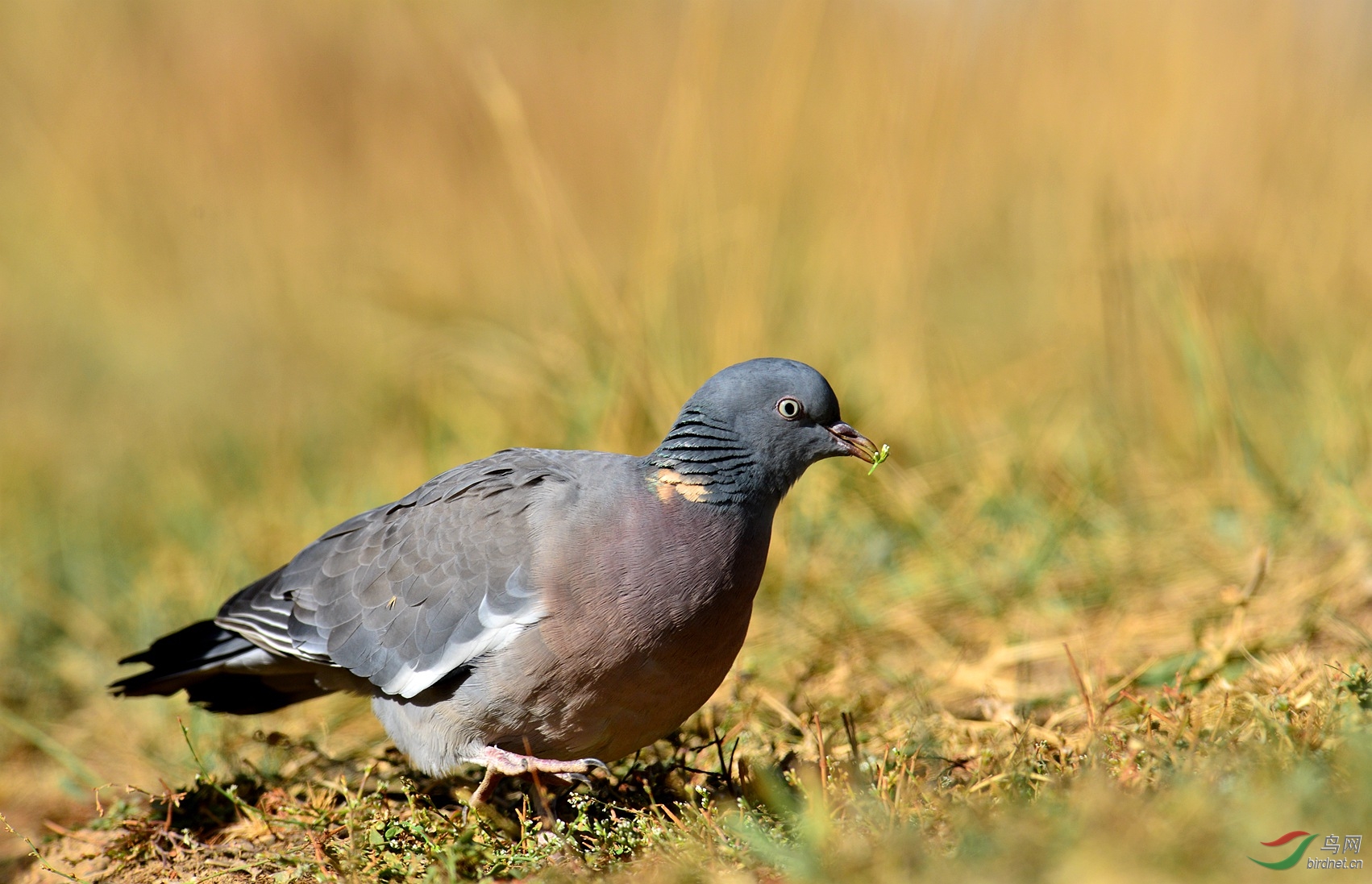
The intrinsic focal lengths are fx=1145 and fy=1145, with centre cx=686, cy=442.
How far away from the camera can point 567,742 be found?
269cm

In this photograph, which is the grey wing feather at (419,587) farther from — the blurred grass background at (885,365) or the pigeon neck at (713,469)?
the blurred grass background at (885,365)

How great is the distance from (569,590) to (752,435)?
575 millimetres

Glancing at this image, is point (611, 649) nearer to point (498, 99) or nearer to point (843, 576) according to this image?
point (843, 576)

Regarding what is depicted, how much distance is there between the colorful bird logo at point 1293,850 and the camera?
5.67ft

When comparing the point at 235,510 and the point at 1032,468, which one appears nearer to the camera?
the point at 1032,468

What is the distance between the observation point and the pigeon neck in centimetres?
274

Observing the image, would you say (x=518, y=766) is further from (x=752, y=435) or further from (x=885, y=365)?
(x=885, y=365)

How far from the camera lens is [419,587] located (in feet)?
9.66

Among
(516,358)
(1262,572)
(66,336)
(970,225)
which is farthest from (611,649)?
(66,336)

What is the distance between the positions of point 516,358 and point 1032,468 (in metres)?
2.42

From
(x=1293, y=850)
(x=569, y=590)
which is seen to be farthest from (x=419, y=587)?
(x=1293, y=850)

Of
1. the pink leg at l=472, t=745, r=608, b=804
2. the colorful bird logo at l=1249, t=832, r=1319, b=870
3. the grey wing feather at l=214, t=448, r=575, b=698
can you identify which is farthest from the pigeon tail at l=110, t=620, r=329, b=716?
the colorful bird logo at l=1249, t=832, r=1319, b=870

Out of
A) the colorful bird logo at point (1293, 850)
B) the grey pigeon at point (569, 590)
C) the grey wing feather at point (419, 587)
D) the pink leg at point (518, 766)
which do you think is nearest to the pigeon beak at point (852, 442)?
the grey pigeon at point (569, 590)

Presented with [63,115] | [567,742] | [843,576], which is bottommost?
[843,576]
